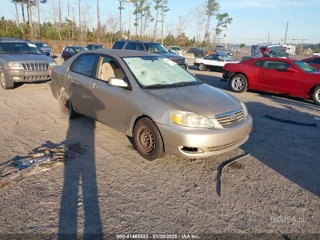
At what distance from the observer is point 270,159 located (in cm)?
409

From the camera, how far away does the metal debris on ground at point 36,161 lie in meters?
3.31

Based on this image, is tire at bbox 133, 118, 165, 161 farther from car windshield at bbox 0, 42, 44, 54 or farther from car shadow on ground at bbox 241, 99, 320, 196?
car windshield at bbox 0, 42, 44, 54

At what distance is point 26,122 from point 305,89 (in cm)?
852

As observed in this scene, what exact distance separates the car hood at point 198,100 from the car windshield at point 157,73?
23 centimetres

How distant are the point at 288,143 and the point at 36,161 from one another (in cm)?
444

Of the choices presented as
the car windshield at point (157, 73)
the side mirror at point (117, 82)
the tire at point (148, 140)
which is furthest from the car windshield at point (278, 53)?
the tire at point (148, 140)

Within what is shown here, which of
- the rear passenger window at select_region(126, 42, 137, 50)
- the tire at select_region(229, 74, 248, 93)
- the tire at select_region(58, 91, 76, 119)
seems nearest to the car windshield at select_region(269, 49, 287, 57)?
the tire at select_region(229, 74, 248, 93)

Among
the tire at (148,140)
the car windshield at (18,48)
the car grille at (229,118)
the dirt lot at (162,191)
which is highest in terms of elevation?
the car windshield at (18,48)

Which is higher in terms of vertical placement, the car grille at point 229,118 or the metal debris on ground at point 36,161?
the car grille at point 229,118

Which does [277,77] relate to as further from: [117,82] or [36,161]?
[36,161]

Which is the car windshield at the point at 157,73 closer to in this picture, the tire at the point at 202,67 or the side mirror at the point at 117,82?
the side mirror at the point at 117,82

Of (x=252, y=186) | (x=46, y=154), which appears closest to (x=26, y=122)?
(x=46, y=154)

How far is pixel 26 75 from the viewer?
872cm

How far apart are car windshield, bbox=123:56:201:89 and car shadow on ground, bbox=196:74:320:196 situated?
1.68m
